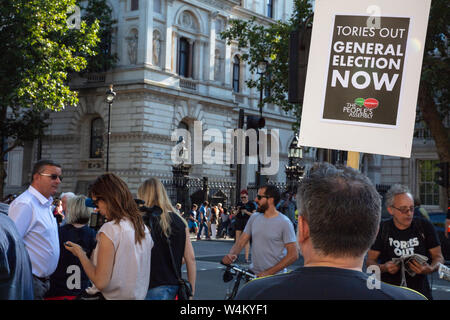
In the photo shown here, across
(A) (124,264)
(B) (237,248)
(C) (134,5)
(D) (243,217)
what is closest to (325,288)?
(A) (124,264)

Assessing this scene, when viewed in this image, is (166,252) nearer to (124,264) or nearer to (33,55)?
(124,264)

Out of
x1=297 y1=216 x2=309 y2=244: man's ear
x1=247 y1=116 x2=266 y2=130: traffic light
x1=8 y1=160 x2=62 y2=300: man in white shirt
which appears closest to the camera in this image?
x1=297 y1=216 x2=309 y2=244: man's ear

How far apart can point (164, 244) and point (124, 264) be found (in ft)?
2.88

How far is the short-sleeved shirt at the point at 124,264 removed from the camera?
4059 millimetres

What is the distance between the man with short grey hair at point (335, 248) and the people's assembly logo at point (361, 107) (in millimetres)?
2139

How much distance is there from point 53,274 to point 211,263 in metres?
11.0

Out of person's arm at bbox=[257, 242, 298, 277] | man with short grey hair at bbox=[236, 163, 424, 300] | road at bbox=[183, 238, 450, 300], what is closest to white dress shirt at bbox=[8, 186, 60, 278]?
person's arm at bbox=[257, 242, 298, 277]

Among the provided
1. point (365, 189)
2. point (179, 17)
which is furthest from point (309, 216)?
point (179, 17)

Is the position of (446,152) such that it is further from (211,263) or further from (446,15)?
(211,263)

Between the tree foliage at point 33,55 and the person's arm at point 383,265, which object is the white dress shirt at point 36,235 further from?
the tree foliage at point 33,55

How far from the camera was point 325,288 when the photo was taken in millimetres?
1984

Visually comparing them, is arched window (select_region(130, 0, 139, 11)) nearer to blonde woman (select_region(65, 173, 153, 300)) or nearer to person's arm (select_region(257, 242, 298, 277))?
A: person's arm (select_region(257, 242, 298, 277))

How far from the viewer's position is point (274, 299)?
2.03m

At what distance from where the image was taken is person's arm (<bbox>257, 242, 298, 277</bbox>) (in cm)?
620
